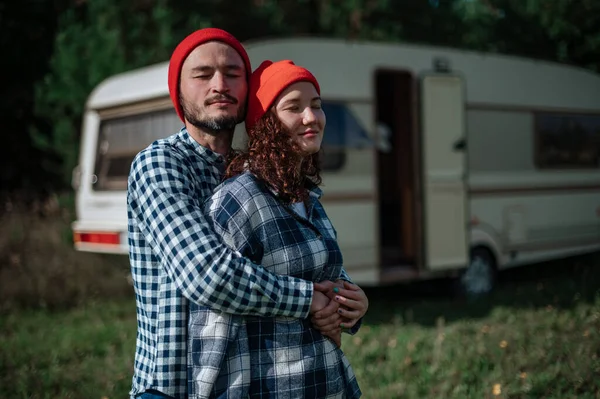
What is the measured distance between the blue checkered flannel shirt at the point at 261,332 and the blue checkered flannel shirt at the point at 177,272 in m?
0.05

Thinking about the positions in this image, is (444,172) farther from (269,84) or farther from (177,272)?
(177,272)

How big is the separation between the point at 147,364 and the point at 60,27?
11472 millimetres

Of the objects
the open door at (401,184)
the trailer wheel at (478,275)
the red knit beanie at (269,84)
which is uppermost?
the red knit beanie at (269,84)

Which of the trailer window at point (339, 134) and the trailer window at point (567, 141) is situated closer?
the trailer window at point (339, 134)

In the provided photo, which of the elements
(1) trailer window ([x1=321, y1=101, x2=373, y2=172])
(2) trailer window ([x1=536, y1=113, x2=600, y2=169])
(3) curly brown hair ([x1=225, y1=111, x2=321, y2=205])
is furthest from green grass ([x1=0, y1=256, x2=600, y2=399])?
(3) curly brown hair ([x1=225, y1=111, x2=321, y2=205])

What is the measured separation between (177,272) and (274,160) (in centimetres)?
43

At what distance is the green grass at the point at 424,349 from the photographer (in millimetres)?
4176

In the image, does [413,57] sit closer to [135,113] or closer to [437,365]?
[135,113]

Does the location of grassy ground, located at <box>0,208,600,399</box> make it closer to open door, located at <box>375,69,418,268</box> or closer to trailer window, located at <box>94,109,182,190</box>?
open door, located at <box>375,69,418,268</box>

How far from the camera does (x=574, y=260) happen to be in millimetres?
10008

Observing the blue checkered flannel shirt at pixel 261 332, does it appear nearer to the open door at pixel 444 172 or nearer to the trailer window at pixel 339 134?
the trailer window at pixel 339 134

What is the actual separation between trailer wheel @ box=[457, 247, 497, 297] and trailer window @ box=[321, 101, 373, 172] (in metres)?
2.14

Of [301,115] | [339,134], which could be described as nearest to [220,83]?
[301,115]

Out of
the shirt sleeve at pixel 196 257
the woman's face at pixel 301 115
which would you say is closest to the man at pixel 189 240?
the shirt sleeve at pixel 196 257
